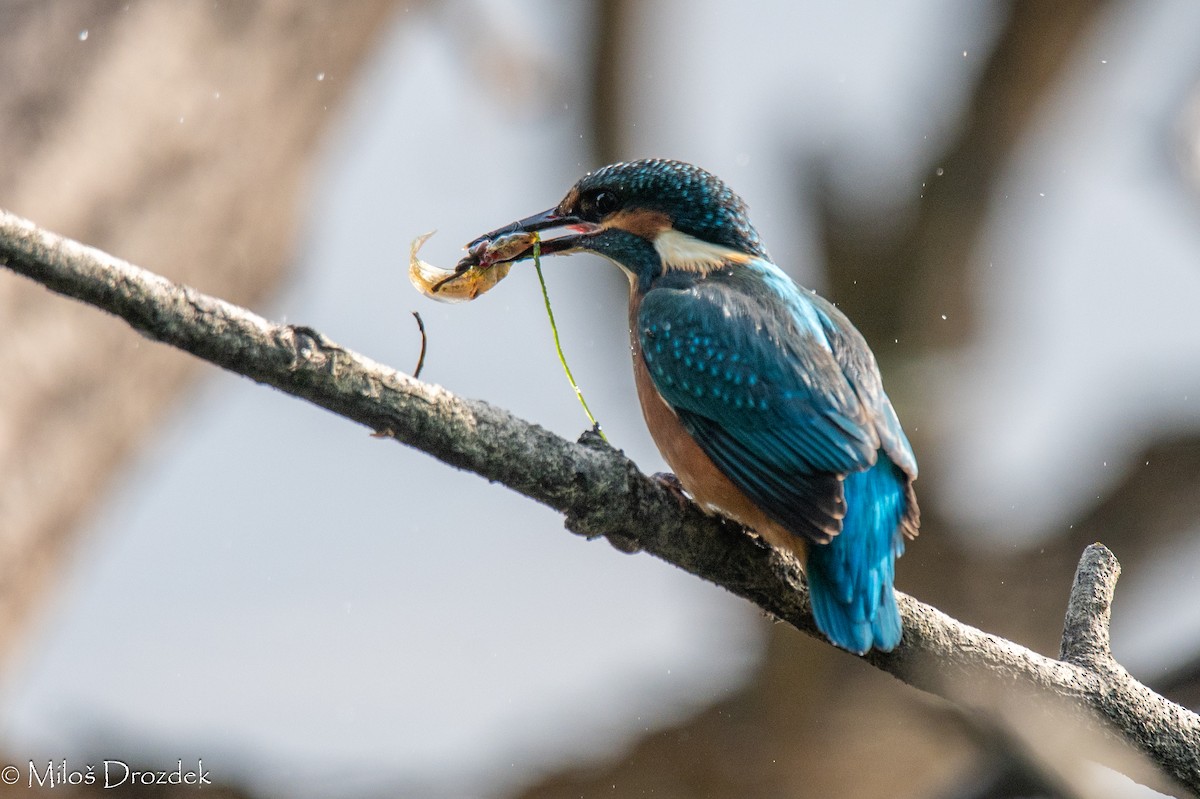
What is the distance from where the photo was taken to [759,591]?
2.49 m

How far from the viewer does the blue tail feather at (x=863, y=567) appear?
2221 millimetres

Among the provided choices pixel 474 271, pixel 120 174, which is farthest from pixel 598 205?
pixel 120 174

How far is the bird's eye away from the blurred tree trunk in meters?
2.30

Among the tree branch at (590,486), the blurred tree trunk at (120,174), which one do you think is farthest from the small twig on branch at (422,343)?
the blurred tree trunk at (120,174)

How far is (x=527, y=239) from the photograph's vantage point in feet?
9.53

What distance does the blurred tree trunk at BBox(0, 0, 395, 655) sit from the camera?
14.6 feet

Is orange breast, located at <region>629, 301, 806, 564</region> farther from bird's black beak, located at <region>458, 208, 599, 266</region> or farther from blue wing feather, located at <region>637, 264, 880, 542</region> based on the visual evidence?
bird's black beak, located at <region>458, 208, 599, 266</region>

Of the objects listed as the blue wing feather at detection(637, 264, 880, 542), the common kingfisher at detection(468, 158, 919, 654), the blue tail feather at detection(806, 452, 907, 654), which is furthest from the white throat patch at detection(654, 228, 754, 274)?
the blue tail feather at detection(806, 452, 907, 654)

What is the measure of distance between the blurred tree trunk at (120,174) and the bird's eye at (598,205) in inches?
90.5

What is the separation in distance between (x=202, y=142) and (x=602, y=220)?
94.1 inches

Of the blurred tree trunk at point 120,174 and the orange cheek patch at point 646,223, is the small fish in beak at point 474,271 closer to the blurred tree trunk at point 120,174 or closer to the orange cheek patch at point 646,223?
the orange cheek patch at point 646,223

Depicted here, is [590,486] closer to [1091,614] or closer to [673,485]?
[673,485]

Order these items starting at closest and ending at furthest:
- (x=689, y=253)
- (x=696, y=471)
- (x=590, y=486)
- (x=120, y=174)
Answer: (x=590, y=486)
(x=696, y=471)
(x=689, y=253)
(x=120, y=174)

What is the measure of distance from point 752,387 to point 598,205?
67cm
